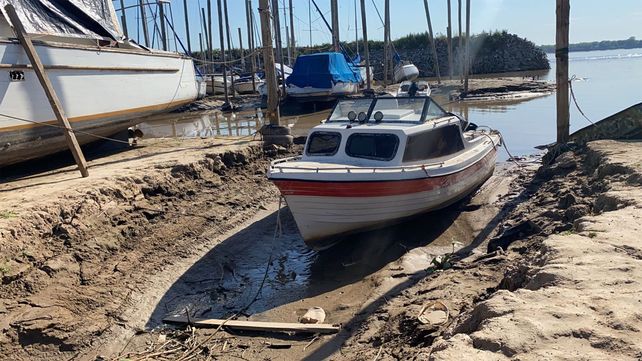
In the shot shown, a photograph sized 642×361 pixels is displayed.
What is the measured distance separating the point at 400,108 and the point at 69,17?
7.26m

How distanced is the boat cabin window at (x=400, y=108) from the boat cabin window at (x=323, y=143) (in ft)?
3.43

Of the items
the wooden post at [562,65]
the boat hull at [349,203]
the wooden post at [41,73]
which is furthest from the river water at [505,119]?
the wooden post at [41,73]

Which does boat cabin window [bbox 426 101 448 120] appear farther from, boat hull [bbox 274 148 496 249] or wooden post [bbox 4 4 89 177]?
wooden post [bbox 4 4 89 177]

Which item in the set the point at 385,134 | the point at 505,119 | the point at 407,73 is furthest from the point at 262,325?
the point at 407,73

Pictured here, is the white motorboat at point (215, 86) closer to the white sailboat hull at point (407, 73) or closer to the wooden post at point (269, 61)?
the white sailboat hull at point (407, 73)

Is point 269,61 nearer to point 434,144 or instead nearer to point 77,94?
point 77,94

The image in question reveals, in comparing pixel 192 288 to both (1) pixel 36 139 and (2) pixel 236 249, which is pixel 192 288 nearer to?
(2) pixel 236 249

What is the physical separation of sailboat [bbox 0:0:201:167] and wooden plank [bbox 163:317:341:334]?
4995 mm

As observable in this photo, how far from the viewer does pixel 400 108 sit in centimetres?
925

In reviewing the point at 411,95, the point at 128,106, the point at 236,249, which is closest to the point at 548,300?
the point at 236,249

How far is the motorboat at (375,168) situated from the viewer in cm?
736

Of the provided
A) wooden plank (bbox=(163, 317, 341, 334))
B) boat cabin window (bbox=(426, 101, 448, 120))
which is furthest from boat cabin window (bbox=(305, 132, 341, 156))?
wooden plank (bbox=(163, 317, 341, 334))

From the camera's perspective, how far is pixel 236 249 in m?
8.19

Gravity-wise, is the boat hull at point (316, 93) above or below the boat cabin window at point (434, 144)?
above
